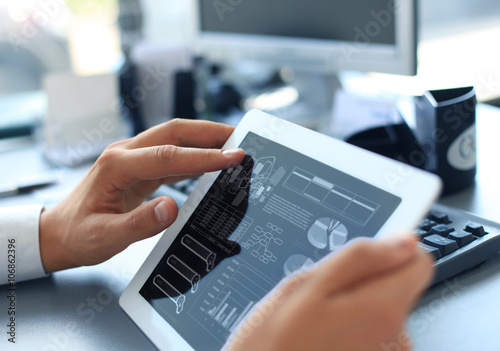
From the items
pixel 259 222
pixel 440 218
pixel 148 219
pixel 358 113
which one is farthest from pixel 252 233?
pixel 358 113

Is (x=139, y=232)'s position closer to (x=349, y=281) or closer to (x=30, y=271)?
(x=30, y=271)

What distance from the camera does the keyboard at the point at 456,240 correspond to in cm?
53

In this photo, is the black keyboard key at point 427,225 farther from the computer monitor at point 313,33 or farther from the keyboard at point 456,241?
the computer monitor at point 313,33

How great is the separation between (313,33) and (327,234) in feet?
2.02

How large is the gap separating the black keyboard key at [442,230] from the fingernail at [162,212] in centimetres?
28

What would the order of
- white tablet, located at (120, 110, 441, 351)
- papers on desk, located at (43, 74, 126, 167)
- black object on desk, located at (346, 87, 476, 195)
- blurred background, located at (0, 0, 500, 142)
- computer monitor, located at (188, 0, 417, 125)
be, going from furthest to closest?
blurred background, located at (0, 0, 500, 142) < papers on desk, located at (43, 74, 126, 167) < computer monitor, located at (188, 0, 417, 125) < black object on desk, located at (346, 87, 476, 195) < white tablet, located at (120, 110, 441, 351)

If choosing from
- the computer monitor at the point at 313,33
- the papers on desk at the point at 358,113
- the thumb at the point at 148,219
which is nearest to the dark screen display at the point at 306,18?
the computer monitor at the point at 313,33

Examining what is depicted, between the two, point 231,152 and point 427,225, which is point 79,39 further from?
point 427,225

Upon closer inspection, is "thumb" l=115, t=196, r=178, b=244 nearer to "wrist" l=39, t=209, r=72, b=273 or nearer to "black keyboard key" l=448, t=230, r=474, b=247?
"wrist" l=39, t=209, r=72, b=273

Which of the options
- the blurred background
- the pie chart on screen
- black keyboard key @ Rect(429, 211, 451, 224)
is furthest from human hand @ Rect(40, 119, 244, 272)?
the blurred background

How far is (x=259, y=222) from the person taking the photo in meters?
0.51

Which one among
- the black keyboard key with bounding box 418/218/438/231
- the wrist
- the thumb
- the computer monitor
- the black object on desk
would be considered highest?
the computer monitor

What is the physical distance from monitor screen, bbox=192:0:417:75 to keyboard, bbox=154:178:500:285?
306 millimetres

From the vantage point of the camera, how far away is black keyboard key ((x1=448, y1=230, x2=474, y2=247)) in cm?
55
